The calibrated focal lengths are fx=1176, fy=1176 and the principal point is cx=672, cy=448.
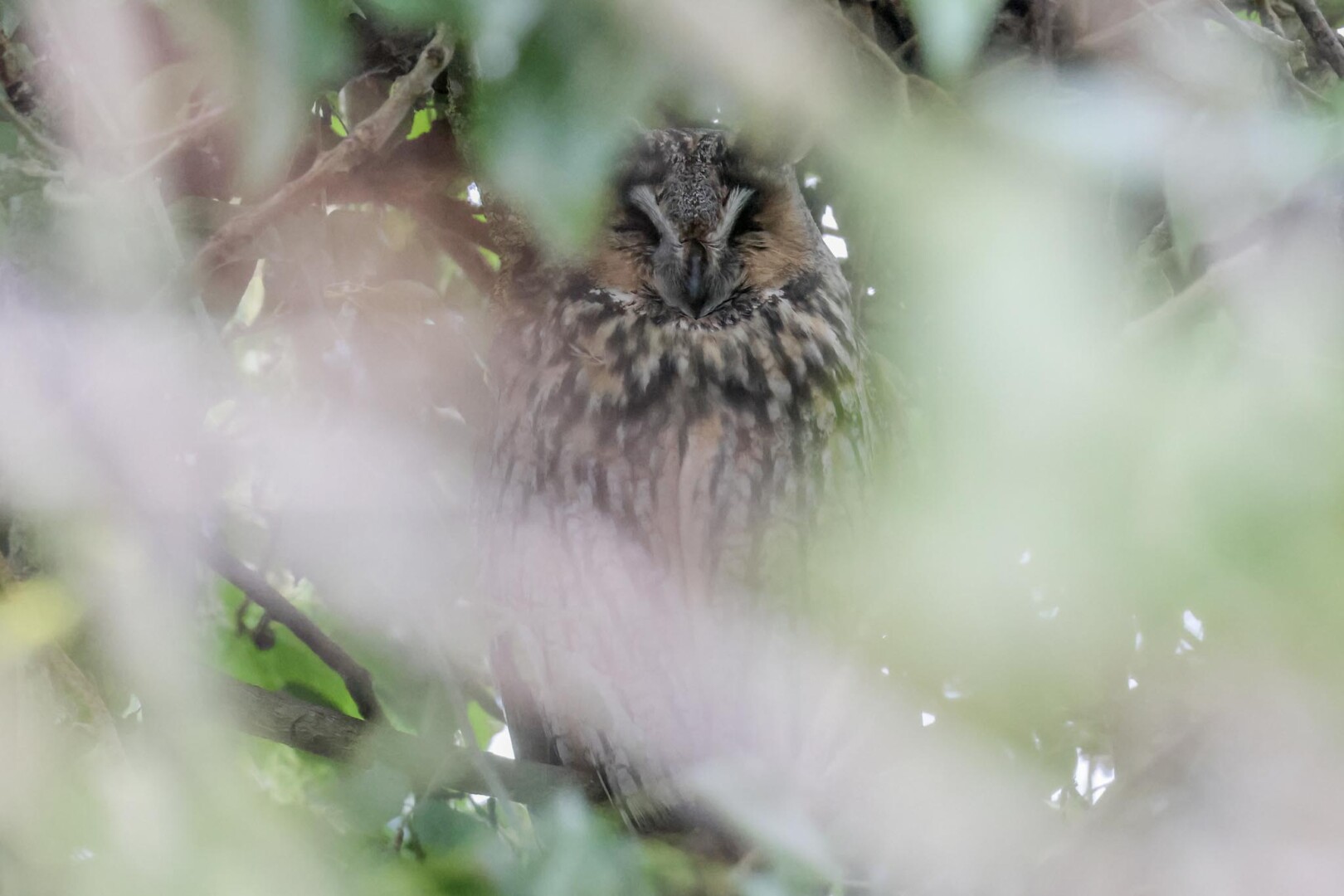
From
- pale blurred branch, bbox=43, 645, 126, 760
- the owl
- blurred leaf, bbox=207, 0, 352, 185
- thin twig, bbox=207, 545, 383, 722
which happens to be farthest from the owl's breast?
blurred leaf, bbox=207, 0, 352, 185

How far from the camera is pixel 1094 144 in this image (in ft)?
2.00

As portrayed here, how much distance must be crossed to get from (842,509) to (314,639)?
52 centimetres

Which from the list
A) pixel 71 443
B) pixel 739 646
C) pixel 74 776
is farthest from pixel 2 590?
pixel 739 646

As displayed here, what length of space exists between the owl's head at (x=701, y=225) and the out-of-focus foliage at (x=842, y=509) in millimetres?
64

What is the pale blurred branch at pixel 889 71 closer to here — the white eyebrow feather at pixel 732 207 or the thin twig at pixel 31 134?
the white eyebrow feather at pixel 732 207

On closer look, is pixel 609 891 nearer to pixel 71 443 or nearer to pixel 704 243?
pixel 71 443

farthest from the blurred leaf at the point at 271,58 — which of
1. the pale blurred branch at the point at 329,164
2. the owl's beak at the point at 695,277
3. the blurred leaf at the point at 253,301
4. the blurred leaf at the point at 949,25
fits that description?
the blurred leaf at the point at 253,301

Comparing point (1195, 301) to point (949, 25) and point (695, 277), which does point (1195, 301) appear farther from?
point (695, 277)

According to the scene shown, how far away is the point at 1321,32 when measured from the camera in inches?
37.5

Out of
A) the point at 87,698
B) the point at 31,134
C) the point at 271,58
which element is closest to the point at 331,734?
the point at 87,698

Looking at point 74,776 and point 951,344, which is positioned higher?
point 951,344

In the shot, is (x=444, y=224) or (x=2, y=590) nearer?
(x=2, y=590)

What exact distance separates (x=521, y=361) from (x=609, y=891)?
0.69m

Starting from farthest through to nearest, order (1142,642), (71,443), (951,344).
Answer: (71,443), (1142,642), (951,344)
